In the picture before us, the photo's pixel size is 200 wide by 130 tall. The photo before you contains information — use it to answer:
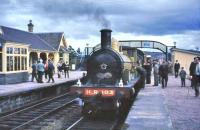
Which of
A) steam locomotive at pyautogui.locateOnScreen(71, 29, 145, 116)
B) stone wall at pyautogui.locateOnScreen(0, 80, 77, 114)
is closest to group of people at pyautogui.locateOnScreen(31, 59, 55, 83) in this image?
stone wall at pyautogui.locateOnScreen(0, 80, 77, 114)

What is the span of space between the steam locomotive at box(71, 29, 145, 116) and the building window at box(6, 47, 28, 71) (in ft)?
42.0

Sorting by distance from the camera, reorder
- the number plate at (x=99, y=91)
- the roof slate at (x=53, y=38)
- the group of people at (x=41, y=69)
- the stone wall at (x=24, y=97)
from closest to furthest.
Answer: the number plate at (x=99, y=91) → the stone wall at (x=24, y=97) → the group of people at (x=41, y=69) → the roof slate at (x=53, y=38)

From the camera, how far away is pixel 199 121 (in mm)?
11023

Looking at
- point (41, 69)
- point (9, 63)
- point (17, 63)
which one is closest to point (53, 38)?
point (17, 63)

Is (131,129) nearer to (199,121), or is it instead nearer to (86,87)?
(199,121)

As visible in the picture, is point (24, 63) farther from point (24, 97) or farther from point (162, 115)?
point (162, 115)

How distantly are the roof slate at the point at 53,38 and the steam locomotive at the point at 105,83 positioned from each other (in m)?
33.4

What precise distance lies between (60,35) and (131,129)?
1588 inches

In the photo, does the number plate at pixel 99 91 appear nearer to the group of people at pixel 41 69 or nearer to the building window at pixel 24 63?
the group of people at pixel 41 69

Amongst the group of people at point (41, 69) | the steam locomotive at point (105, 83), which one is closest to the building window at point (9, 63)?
the group of people at point (41, 69)

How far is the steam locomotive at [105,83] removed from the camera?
12836 mm

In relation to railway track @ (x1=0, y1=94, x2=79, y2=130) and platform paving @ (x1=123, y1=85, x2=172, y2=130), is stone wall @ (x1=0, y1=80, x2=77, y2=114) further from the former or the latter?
platform paving @ (x1=123, y1=85, x2=172, y2=130)

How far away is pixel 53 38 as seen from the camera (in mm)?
48844

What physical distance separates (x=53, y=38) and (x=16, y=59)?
2202 centimetres
